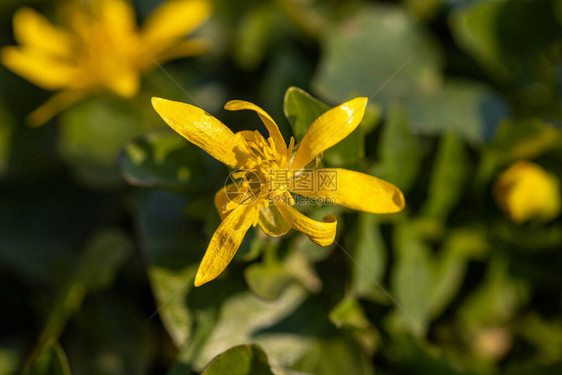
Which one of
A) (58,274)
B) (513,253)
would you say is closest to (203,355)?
(58,274)

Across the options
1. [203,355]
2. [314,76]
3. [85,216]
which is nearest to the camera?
[203,355]

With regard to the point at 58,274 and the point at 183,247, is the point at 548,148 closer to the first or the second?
the point at 183,247

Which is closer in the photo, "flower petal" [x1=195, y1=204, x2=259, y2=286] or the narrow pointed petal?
"flower petal" [x1=195, y1=204, x2=259, y2=286]

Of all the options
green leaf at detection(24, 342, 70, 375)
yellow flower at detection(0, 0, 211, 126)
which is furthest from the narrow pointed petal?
green leaf at detection(24, 342, 70, 375)

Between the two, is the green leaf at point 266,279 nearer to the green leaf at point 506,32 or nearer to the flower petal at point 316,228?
the flower petal at point 316,228

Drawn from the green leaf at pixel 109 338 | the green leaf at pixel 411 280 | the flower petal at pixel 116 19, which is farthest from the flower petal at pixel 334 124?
the flower petal at pixel 116 19

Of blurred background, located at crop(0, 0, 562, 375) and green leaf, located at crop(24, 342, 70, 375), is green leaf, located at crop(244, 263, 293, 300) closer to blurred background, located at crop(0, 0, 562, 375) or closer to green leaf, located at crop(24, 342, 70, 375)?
blurred background, located at crop(0, 0, 562, 375)
